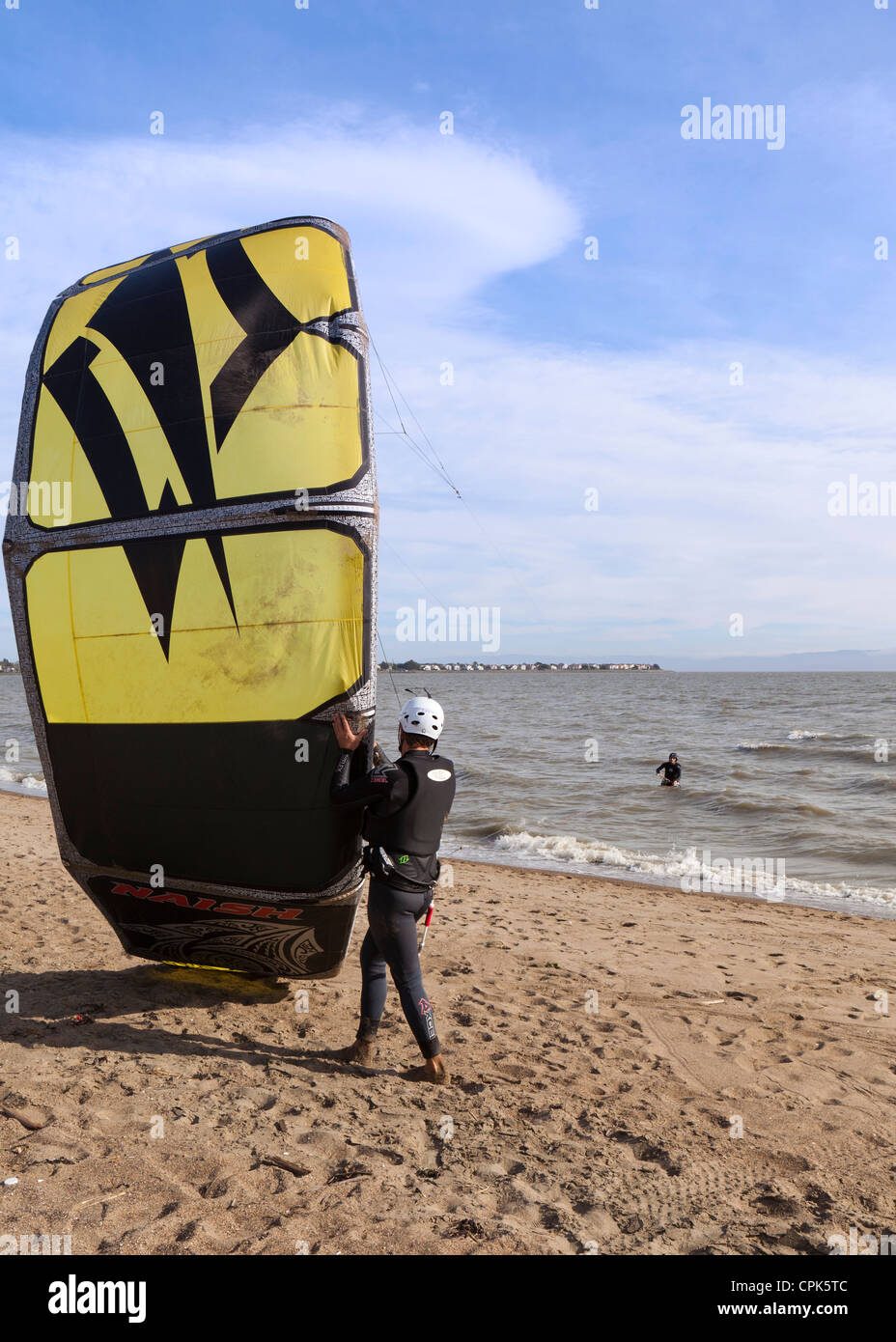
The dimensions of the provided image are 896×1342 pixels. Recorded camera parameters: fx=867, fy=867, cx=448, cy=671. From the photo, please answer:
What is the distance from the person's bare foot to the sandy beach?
71 mm

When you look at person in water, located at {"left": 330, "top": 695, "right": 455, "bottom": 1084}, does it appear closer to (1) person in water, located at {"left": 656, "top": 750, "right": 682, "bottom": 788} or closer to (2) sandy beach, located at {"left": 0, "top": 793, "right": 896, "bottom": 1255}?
(2) sandy beach, located at {"left": 0, "top": 793, "right": 896, "bottom": 1255}

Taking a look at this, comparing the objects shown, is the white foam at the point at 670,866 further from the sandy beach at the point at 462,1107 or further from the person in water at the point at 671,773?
the person in water at the point at 671,773

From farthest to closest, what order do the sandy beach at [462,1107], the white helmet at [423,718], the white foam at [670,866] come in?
the white foam at [670,866] → the white helmet at [423,718] → the sandy beach at [462,1107]

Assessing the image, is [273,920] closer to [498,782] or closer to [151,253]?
[151,253]

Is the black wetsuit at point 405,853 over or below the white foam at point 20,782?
over

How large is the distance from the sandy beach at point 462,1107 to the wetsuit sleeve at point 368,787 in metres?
1.71

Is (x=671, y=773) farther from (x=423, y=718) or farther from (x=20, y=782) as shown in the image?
(x=20, y=782)

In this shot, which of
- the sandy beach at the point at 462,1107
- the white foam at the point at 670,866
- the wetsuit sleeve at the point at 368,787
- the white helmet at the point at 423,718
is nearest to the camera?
the sandy beach at the point at 462,1107

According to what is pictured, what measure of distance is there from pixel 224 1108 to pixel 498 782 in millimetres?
17320

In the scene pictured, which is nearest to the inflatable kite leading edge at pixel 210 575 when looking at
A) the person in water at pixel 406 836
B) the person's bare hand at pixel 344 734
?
the person's bare hand at pixel 344 734

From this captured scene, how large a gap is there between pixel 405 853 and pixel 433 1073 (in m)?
1.37

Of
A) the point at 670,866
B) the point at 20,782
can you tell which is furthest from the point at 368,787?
the point at 20,782

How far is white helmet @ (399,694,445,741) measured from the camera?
5180 mm

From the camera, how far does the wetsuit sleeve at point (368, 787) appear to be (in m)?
4.90
